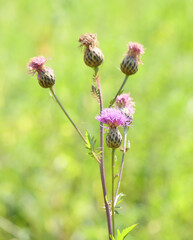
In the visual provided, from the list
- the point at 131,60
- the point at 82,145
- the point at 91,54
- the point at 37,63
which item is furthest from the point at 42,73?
the point at 82,145

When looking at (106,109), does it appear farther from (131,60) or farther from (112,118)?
(131,60)

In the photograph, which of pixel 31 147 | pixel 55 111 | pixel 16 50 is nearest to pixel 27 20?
pixel 16 50

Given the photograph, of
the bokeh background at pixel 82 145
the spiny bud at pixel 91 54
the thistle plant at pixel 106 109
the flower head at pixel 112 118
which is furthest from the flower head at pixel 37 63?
the bokeh background at pixel 82 145

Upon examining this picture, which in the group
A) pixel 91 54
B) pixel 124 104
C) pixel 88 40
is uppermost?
pixel 88 40

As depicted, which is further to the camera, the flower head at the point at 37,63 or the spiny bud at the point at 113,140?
the flower head at the point at 37,63

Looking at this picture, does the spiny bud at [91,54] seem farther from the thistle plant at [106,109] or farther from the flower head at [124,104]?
the flower head at [124,104]

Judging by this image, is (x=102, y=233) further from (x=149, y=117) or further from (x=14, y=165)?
(x=149, y=117)

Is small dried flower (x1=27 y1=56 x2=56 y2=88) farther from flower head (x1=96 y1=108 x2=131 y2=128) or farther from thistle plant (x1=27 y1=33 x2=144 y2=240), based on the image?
flower head (x1=96 y1=108 x2=131 y2=128)
